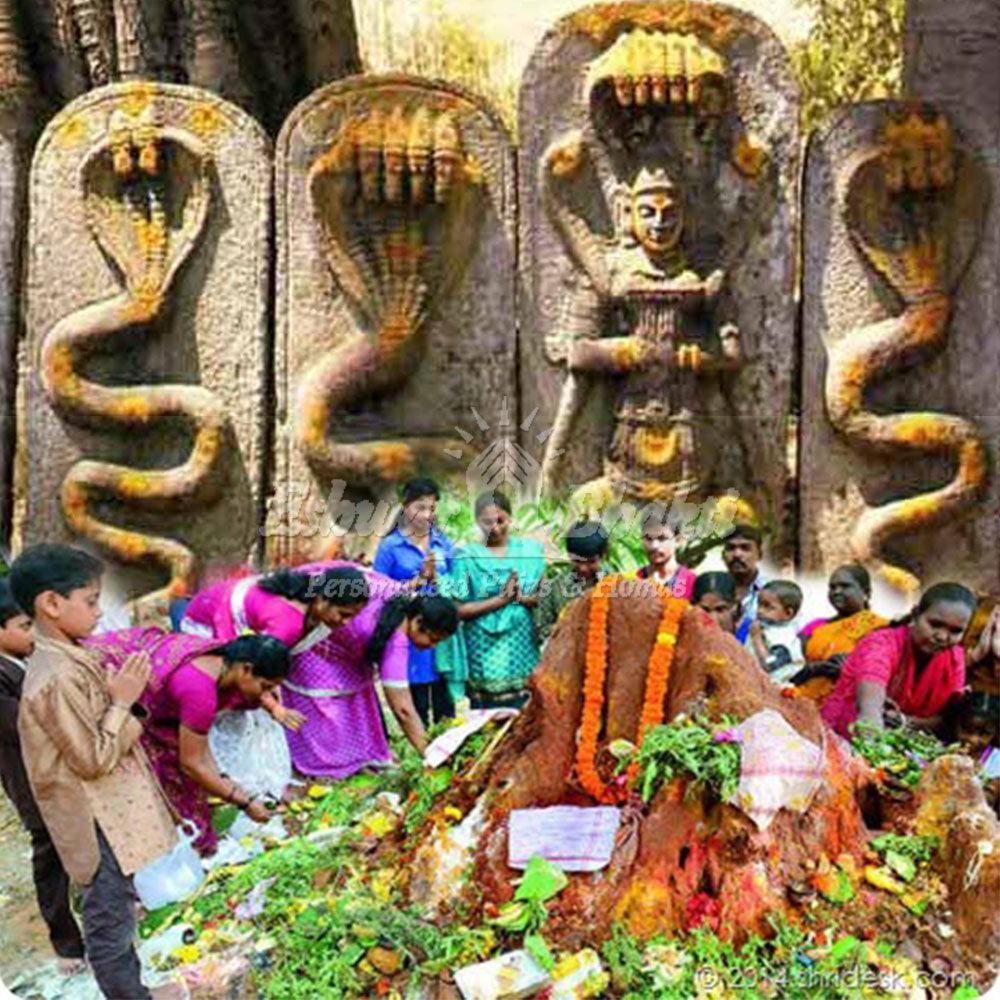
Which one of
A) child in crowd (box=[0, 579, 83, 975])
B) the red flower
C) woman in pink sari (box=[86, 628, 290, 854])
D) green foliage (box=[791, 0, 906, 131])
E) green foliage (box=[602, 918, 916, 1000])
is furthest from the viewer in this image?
green foliage (box=[791, 0, 906, 131])

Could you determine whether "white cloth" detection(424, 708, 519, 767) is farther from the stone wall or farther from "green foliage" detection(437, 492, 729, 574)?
the stone wall

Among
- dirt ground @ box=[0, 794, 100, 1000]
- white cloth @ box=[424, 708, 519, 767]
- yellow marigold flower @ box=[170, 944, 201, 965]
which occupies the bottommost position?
dirt ground @ box=[0, 794, 100, 1000]

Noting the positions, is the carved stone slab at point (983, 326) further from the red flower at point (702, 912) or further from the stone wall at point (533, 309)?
the red flower at point (702, 912)

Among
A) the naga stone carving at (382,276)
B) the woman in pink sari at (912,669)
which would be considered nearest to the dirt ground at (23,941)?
the naga stone carving at (382,276)

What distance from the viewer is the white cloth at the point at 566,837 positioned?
9.81 ft

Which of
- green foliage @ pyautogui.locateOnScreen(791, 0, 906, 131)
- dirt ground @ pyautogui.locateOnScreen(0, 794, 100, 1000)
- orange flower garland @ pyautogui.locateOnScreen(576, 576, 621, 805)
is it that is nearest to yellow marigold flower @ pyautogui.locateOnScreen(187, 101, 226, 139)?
dirt ground @ pyautogui.locateOnScreen(0, 794, 100, 1000)

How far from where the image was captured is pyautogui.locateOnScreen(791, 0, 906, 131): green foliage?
412 inches

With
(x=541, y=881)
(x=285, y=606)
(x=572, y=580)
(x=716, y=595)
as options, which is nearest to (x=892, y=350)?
(x=716, y=595)

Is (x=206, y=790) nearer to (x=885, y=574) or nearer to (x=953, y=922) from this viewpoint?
(x=953, y=922)

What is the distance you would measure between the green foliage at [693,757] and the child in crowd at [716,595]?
1.17 metres

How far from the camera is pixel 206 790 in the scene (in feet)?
11.5

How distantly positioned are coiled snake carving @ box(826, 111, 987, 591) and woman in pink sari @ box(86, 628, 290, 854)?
3773 millimetres

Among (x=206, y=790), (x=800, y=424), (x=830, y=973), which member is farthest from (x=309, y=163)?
(x=830, y=973)

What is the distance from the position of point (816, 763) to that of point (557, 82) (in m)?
4.31
